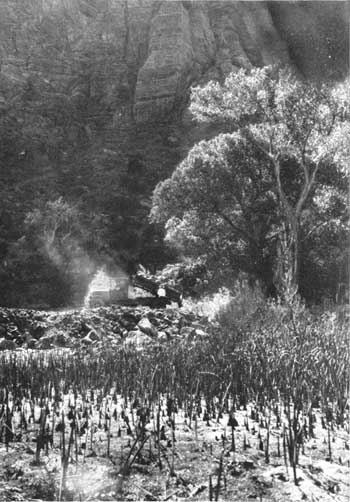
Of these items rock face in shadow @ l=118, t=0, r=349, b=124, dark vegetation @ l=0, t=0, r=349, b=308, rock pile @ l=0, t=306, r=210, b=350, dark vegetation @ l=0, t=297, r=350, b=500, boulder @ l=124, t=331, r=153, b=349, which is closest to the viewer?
dark vegetation @ l=0, t=297, r=350, b=500

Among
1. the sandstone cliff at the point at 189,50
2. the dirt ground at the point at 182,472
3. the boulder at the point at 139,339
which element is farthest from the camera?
the sandstone cliff at the point at 189,50

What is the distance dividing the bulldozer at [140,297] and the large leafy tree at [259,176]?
3987mm

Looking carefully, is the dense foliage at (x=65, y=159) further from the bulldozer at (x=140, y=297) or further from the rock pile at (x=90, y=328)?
the rock pile at (x=90, y=328)

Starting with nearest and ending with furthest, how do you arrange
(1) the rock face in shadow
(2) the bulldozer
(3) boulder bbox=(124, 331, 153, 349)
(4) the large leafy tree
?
(3) boulder bbox=(124, 331, 153, 349)
(4) the large leafy tree
(2) the bulldozer
(1) the rock face in shadow

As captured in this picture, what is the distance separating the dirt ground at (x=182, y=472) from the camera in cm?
267

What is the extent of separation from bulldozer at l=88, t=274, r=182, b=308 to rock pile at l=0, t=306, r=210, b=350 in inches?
253

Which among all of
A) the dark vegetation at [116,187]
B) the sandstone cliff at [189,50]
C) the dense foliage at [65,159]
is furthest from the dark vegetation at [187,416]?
the sandstone cliff at [189,50]

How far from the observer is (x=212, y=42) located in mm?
45219

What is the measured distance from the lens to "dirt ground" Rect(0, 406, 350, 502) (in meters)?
2.67

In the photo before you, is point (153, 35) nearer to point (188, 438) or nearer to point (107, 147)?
point (107, 147)

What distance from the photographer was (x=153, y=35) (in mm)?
42969

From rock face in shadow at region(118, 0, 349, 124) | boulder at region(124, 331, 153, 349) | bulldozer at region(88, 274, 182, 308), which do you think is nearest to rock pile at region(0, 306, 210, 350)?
boulder at region(124, 331, 153, 349)

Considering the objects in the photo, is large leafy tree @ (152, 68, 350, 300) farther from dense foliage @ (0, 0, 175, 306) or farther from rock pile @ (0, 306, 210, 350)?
dense foliage @ (0, 0, 175, 306)

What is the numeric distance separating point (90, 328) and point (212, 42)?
1536 inches
